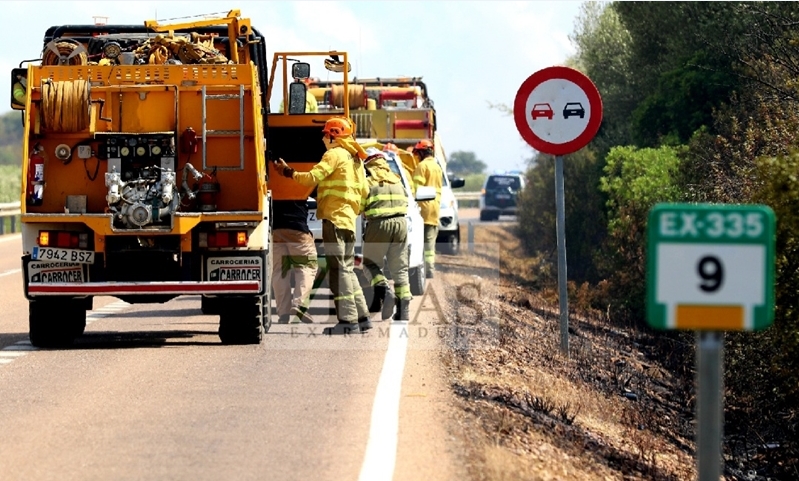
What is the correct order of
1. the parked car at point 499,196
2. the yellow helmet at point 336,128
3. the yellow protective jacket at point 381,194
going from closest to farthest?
Answer: the yellow helmet at point 336,128, the yellow protective jacket at point 381,194, the parked car at point 499,196

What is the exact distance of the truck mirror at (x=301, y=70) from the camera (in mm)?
14937

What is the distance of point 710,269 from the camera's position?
5.25 m

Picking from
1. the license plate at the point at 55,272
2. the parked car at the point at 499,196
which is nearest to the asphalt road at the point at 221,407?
the license plate at the point at 55,272

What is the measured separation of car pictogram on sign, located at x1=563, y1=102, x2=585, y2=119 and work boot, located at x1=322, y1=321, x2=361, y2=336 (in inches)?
124

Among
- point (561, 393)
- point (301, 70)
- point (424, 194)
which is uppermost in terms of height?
point (301, 70)

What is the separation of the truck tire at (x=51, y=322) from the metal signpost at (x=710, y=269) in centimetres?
853

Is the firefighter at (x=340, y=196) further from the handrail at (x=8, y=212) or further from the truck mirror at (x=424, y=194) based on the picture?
the handrail at (x=8, y=212)

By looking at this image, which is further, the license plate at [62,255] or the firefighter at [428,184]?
the firefighter at [428,184]

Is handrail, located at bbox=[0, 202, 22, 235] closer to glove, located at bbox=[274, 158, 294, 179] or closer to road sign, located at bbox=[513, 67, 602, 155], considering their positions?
glove, located at bbox=[274, 158, 294, 179]

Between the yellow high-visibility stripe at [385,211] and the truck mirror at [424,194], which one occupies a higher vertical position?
the truck mirror at [424,194]

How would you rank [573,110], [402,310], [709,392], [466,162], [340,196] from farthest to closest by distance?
1. [466,162]
2. [402,310]
3. [340,196]
4. [573,110]
5. [709,392]

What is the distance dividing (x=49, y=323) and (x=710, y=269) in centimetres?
880

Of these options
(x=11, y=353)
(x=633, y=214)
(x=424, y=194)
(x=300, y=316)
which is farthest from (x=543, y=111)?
(x=633, y=214)

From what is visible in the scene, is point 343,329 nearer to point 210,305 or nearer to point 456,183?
point 210,305
